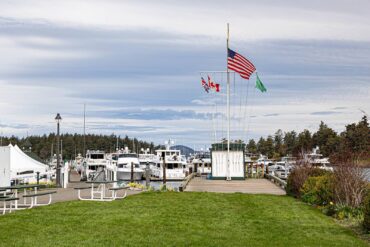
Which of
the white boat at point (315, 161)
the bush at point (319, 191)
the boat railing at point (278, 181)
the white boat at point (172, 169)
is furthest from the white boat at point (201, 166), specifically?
the bush at point (319, 191)

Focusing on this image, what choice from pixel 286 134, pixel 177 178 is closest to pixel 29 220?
pixel 177 178

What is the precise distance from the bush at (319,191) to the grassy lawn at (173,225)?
29.5 inches

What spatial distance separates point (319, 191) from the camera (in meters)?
21.8

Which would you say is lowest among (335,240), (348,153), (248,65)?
(335,240)

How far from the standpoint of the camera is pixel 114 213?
17.8 metres

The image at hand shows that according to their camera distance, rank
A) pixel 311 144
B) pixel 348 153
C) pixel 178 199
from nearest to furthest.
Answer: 1. pixel 348 153
2. pixel 178 199
3. pixel 311 144

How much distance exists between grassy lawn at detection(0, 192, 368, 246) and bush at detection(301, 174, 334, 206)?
29.5 inches

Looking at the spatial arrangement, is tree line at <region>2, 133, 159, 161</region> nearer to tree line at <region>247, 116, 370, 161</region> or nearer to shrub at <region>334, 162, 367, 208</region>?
tree line at <region>247, 116, 370, 161</region>

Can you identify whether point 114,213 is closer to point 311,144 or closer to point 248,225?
point 248,225

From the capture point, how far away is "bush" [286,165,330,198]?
83.5 ft

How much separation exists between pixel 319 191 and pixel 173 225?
310 inches

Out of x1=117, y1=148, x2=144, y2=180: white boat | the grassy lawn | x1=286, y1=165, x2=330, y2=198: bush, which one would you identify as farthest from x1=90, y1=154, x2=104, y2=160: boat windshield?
the grassy lawn

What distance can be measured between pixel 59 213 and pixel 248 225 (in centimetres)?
549

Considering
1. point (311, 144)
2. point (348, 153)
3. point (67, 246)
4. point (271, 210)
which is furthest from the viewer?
point (311, 144)
